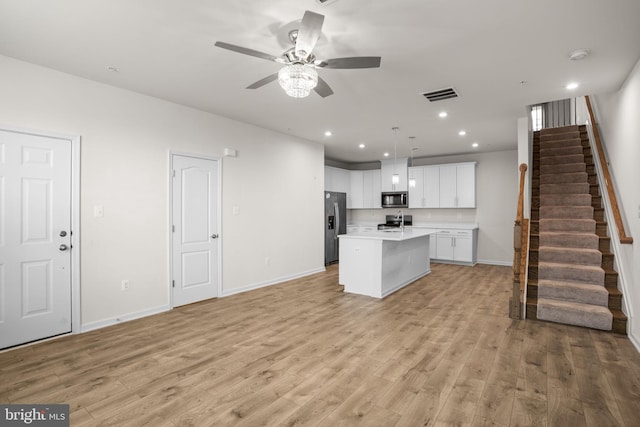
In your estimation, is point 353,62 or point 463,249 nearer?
point 353,62

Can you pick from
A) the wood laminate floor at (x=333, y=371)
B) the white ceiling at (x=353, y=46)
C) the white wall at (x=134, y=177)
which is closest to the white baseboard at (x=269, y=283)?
the white wall at (x=134, y=177)

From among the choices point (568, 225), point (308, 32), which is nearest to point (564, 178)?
point (568, 225)

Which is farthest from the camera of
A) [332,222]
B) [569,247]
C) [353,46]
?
[332,222]

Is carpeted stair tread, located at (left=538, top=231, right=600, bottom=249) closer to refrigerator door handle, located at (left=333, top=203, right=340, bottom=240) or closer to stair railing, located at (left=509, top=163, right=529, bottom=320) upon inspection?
stair railing, located at (left=509, top=163, right=529, bottom=320)

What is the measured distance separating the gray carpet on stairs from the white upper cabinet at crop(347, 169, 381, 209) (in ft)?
13.1

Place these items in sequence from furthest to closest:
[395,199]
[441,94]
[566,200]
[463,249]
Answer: [395,199]
[463,249]
[566,200]
[441,94]

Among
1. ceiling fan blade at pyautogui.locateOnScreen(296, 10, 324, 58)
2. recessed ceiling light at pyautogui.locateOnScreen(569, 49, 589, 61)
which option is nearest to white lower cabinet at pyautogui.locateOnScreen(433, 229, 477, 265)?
recessed ceiling light at pyautogui.locateOnScreen(569, 49, 589, 61)

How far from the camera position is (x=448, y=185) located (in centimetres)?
786

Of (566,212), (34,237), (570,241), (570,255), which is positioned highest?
(566,212)

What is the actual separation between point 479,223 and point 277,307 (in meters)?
5.76

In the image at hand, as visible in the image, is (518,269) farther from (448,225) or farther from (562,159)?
(448,225)

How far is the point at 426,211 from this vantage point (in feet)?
27.8

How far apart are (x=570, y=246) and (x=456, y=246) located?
315cm

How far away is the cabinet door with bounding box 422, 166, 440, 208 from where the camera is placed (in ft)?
26.2
